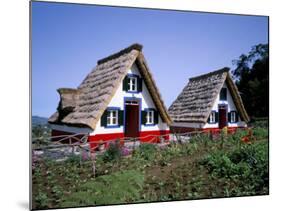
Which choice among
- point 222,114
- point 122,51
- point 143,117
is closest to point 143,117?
point 143,117

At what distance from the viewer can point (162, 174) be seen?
500 cm

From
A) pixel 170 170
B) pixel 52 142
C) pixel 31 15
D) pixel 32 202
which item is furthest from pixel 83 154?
pixel 31 15

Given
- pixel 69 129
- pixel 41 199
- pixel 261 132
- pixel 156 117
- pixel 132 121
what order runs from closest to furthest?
pixel 41 199
pixel 69 129
pixel 132 121
pixel 156 117
pixel 261 132

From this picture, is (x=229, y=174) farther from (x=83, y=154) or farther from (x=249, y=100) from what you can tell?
(x=83, y=154)

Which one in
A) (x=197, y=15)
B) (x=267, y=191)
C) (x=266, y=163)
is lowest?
(x=267, y=191)

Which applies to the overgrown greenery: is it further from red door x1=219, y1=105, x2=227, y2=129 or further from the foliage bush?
red door x1=219, y1=105, x2=227, y2=129

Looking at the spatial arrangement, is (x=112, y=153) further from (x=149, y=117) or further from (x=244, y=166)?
(x=244, y=166)

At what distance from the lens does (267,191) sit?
5438mm

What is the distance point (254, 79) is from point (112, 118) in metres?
1.96

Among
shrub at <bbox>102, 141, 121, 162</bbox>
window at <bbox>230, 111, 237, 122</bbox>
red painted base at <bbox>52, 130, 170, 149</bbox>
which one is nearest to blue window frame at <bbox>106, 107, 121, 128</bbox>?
red painted base at <bbox>52, 130, 170, 149</bbox>

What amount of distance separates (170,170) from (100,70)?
1.44 m

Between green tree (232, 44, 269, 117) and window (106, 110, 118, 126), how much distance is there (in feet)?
5.39

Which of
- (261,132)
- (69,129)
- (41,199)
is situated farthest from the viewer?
(261,132)

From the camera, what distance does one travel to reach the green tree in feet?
17.9
